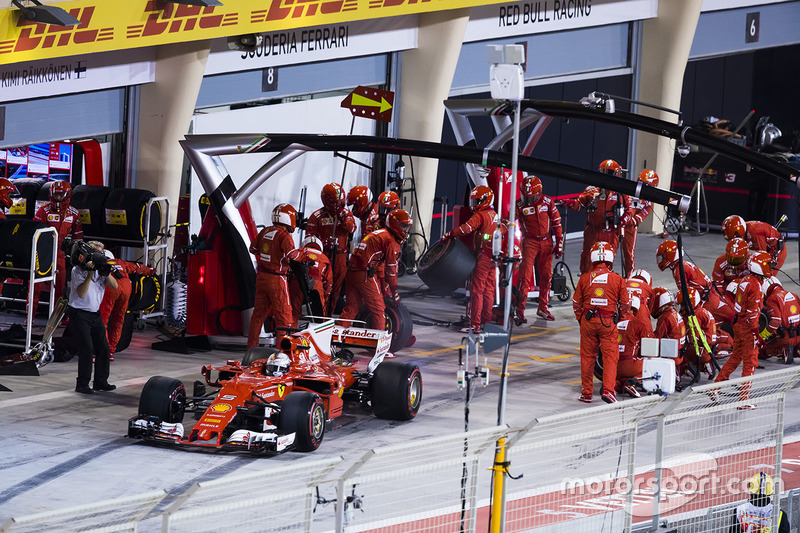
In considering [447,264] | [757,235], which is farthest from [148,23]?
[757,235]

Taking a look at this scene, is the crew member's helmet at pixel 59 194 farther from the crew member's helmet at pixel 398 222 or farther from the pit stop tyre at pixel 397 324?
the pit stop tyre at pixel 397 324

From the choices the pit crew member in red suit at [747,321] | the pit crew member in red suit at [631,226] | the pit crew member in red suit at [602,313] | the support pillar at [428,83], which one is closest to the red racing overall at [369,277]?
the pit crew member in red suit at [602,313]

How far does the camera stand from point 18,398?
14266mm

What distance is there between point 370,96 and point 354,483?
11212mm

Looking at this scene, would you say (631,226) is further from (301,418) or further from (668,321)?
(301,418)

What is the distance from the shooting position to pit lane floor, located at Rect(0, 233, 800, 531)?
37.4ft

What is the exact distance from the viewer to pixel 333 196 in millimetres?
17906

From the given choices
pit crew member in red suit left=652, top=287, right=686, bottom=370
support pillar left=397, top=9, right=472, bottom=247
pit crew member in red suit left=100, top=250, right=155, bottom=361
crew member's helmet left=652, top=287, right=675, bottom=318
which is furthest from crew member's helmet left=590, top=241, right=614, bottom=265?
support pillar left=397, top=9, right=472, bottom=247

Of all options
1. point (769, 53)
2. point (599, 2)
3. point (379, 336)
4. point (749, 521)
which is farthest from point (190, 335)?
point (769, 53)

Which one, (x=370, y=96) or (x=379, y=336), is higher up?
(x=370, y=96)

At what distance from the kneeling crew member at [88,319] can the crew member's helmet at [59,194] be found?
3.46m

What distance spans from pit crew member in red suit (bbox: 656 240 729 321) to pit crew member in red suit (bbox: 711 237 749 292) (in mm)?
291

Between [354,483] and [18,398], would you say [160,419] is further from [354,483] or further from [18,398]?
[354,483]

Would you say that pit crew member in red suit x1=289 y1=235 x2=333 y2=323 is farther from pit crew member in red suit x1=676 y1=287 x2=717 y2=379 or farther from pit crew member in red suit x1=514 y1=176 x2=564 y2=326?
pit crew member in red suit x1=676 y1=287 x2=717 y2=379
